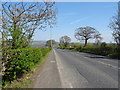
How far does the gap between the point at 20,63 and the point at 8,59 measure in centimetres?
49

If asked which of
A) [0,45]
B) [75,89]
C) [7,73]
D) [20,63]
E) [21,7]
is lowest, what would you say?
[75,89]

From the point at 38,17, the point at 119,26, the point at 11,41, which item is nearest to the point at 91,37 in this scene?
the point at 119,26

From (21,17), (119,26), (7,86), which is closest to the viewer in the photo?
(7,86)

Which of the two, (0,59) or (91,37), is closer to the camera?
(0,59)

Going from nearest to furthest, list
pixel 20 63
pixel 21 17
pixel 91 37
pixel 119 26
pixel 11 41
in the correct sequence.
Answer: pixel 20 63 → pixel 11 41 → pixel 21 17 → pixel 119 26 → pixel 91 37

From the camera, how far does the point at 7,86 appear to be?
187 inches

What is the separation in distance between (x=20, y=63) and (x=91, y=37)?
174 feet

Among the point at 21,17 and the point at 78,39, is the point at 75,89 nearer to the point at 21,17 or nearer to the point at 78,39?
the point at 21,17

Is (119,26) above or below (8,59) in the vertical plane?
above

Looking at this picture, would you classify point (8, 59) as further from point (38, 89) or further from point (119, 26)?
point (119, 26)

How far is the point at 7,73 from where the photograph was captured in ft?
16.0

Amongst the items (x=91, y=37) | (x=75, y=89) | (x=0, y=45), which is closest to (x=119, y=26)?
(x=75, y=89)

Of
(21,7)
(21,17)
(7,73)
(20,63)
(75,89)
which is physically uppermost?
(21,7)

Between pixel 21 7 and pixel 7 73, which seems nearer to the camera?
pixel 7 73
